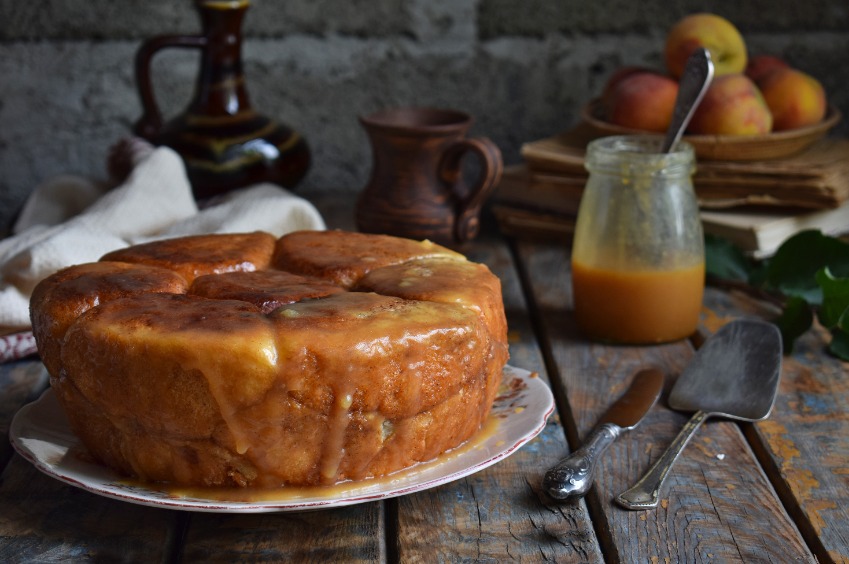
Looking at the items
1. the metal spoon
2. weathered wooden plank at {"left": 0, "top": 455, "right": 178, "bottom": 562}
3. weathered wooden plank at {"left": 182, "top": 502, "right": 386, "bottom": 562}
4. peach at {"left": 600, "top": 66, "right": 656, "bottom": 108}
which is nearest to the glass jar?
the metal spoon

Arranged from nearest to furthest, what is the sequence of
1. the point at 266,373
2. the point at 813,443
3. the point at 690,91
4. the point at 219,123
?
the point at 266,373
the point at 813,443
the point at 690,91
the point at 219,123

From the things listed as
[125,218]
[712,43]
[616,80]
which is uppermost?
[712,43]

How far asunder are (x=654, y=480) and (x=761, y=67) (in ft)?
3.96

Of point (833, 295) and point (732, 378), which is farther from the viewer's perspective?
point (833, 295)

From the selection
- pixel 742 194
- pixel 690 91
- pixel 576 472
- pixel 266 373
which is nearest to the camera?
pixel 266 373

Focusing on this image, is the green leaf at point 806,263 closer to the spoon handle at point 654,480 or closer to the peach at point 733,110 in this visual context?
the peach at point 733,110

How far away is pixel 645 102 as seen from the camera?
1863 mm

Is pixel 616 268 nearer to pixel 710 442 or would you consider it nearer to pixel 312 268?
pixel 710 442

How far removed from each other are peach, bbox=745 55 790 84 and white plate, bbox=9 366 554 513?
3.53 feet

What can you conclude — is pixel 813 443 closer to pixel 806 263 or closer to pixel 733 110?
pixel 806 263

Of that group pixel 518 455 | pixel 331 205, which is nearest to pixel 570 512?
pixel 518 455

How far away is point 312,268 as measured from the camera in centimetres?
118

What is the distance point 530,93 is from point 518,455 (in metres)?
1.38

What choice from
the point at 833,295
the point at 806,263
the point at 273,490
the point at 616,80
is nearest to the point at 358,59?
the point at 616,80
